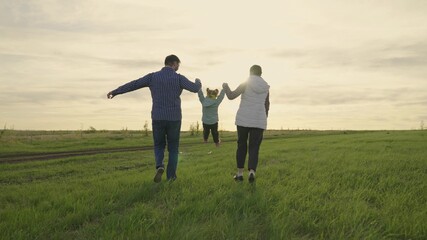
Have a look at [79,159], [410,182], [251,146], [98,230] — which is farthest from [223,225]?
[79,159]

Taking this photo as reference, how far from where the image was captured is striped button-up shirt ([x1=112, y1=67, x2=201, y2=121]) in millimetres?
8312

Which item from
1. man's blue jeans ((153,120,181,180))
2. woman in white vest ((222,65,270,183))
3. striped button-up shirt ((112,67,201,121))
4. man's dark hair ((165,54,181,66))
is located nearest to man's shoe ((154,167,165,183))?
man's blue jeans ((153,120,181,180))

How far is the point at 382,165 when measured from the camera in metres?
11.3

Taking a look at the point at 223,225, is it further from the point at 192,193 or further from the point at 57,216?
the point at 57,216

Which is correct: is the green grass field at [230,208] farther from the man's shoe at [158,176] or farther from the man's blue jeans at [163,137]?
the man's blue jeans at [163,137]

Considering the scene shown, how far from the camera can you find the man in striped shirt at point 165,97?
8.32 meters

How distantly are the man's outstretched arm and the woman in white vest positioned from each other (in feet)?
5.94

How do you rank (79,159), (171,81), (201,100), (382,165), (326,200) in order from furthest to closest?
1. (201,100)
2. (79,159)
3. (382,165)
4. (171,81)
5. (326,200)

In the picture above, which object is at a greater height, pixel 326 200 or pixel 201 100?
pixel 201 100

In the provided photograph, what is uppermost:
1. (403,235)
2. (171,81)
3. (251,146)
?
(171,81)

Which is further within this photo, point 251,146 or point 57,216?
point 251,146

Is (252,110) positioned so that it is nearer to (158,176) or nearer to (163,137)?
(163,137)

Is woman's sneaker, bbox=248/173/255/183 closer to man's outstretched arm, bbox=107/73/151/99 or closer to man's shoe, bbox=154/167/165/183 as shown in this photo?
man's shoe, bbox=154/167/165/183

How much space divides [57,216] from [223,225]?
2.72 metres
